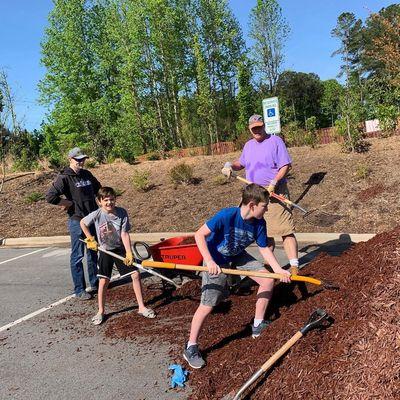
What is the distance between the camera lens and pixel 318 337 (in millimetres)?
3129

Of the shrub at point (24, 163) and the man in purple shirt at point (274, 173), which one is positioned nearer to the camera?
the man in purple shirt at point (274, 173)

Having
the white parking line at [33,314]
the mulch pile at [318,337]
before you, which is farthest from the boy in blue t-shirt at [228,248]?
the white parking line at [33,314]

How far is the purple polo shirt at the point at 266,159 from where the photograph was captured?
505 cm

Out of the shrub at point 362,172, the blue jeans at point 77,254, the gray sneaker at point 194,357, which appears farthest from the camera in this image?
the shrub at point 362,172

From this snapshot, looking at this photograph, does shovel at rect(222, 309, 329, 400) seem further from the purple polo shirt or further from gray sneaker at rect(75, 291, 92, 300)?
gray sneaker at rect(75, 291, 92, 300)

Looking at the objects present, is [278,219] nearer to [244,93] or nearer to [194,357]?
[194,357]

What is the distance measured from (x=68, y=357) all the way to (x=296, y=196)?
7.25m

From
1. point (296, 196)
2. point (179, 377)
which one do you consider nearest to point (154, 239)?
point (296, 196)

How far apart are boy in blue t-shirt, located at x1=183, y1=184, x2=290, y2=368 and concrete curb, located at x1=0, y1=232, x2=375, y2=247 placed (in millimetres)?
3908

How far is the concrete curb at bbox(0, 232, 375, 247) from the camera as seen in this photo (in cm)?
779

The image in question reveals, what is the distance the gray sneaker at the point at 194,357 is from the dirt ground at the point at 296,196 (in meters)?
5.43

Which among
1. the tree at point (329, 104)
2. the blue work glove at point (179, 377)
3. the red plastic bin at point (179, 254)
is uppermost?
the tree at point (329, 104)

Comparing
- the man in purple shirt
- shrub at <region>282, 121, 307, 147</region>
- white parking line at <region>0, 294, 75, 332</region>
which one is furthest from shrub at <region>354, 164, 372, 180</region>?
white parking line at <region>0, 294, 75, 332</region>

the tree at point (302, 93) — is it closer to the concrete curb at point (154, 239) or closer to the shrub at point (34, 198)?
the shrub at point (34, 198)
